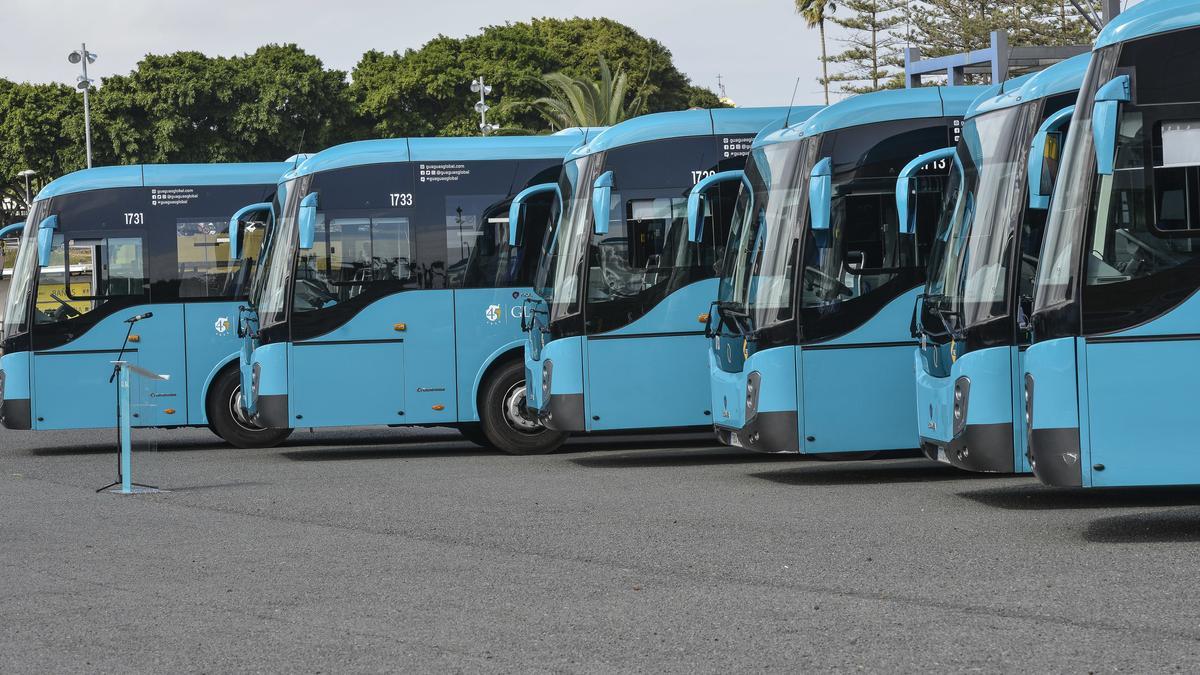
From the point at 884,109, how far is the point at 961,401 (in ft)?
11.0

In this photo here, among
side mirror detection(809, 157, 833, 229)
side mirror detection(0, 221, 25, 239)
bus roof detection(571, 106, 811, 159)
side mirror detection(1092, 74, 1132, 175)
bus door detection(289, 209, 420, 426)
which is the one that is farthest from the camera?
side mirror detection(0, 221, 25, 239)

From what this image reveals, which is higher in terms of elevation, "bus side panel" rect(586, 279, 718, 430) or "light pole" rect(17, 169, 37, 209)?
"light pole" rect(17, 169, 37, 209)

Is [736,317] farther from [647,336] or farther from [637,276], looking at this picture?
[637,276]

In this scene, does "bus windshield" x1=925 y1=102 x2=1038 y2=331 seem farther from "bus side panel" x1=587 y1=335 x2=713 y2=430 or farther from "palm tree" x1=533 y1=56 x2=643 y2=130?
"palm tree" x1=533 y1=56 x2=643 y2=130

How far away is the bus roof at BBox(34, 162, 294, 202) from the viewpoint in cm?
1852

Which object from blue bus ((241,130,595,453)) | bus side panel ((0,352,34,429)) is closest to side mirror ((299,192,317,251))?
blue bus ((241,130,595,453))

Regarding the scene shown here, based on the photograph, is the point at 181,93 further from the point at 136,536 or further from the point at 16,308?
the point at 136,536

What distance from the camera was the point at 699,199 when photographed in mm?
14180

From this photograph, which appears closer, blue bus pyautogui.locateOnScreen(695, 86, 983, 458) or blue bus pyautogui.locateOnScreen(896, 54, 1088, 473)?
blue bus pyautogui.locateOnScreen(896, 54, 1088, 473)

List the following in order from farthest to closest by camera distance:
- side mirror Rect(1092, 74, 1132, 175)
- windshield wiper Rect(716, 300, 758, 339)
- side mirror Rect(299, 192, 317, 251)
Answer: side mirror Rect(299, 192, 317, 251) < windshield wiper Rect(716, 300, 758, 339) < side mirror Rect(1092, 74, 1132, 175)

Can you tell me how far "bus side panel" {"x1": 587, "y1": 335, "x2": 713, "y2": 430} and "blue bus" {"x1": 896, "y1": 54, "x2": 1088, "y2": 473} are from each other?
3920mm

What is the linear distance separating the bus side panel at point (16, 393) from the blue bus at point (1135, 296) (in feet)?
40.2

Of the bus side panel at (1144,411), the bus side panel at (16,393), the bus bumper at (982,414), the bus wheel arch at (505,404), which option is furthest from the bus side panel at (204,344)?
the bus side panel at (1144,411)

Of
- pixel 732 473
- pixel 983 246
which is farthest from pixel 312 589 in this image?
pixel 732 473
